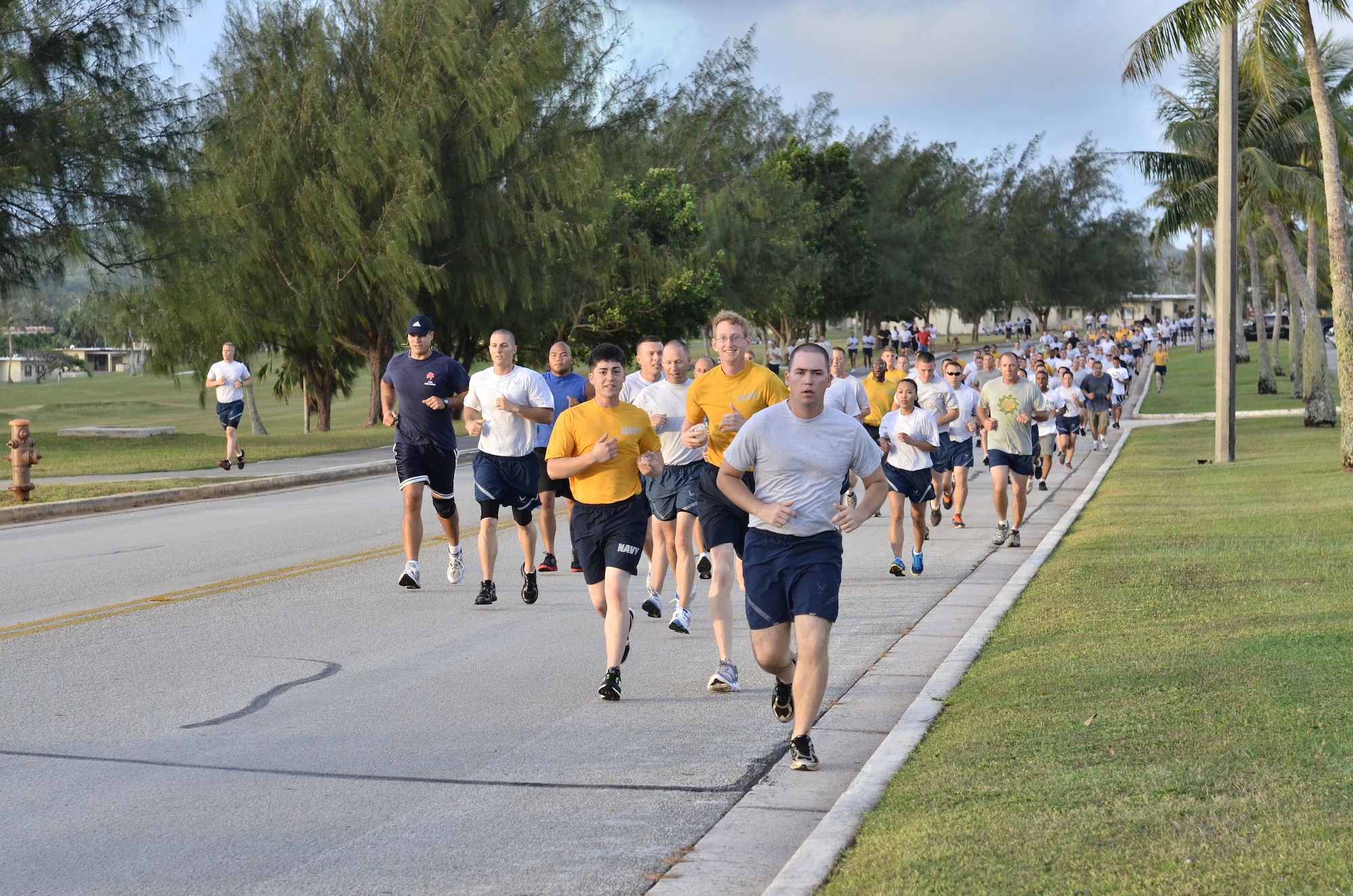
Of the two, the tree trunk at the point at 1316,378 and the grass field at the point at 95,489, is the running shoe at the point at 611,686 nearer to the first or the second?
the grass field at the point at 95,489

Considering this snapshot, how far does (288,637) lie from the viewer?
9.71 meters

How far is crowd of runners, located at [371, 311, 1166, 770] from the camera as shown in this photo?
6387mm

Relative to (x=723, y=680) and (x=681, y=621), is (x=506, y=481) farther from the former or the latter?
(x=723, y=680)

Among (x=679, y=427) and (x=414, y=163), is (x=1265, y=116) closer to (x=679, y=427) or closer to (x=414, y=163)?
(x=414, y=163)

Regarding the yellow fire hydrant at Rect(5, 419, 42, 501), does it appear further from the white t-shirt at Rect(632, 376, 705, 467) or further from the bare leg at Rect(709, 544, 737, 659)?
the bare leg at Rect(709, 544, 737, 659)

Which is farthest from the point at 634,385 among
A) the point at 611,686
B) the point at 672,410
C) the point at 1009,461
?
the point at 1009,461

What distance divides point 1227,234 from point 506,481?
16233 millimetres

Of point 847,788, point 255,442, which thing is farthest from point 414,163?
point 847,788

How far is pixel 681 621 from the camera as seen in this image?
32.7 ft

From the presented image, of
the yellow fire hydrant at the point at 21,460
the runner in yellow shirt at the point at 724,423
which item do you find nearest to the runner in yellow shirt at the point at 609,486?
the runner in yellow shirt at the point at 724,423

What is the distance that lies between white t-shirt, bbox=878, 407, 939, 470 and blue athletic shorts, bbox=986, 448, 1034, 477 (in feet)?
3.74

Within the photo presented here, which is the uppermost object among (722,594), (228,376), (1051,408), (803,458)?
(228,376)

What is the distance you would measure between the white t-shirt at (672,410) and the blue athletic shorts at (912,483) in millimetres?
3424

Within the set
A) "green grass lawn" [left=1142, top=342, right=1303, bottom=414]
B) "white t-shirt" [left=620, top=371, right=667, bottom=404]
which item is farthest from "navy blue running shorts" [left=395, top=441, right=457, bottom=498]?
"green grass lawn" [left=1142, top=342, right=1303, bottom=414]
